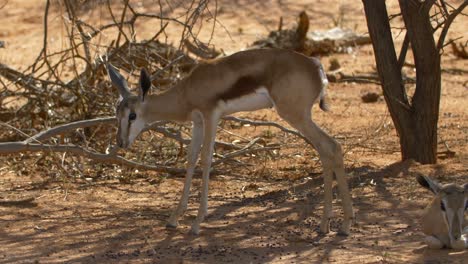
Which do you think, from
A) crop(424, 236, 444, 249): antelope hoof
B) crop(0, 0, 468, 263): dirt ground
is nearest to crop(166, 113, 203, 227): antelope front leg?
crop(0, 0, 468, 263): dirt ground

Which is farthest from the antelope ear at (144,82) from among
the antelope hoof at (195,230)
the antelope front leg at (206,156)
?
the antelope hoof at (195,230)

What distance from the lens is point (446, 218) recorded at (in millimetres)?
6926

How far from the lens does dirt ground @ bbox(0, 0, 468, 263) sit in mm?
6992

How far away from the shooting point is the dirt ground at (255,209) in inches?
275

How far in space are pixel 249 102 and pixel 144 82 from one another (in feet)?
2.80

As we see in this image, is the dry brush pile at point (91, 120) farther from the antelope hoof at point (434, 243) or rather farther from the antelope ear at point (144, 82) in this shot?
the antelope hoof at point (434, 243)

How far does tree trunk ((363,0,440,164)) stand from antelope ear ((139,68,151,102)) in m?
2.75

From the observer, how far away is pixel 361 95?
1352 centimetres

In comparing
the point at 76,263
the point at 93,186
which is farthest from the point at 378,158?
the point at 76,263

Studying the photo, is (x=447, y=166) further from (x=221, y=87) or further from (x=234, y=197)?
(x=221, y=87)

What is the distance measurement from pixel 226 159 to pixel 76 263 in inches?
124

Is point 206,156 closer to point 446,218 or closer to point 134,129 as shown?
point 134,129

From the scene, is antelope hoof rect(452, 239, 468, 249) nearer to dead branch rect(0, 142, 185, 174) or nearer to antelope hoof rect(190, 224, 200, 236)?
antelope hoof rect(190, 224, 200, 236)

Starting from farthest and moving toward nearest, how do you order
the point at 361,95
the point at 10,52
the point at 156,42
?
the point at 10,52, the point at 361,95, the point at 156,42
